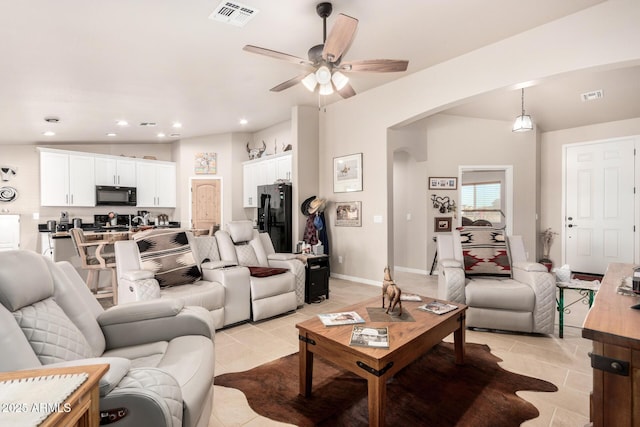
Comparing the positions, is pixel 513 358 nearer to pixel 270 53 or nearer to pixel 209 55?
pixel 270 53

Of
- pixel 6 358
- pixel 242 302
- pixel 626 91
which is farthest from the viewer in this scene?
pixel 626 91

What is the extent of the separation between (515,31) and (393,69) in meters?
1.45

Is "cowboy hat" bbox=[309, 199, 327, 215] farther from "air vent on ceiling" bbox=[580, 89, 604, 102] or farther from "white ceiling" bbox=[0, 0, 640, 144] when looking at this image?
"air vent on ceiling" bbox=[580, 89, 604, 102]

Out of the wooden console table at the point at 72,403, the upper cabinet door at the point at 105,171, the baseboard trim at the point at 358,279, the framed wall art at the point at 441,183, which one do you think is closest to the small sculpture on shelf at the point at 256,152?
the upper cabinet door at the point at 105,171

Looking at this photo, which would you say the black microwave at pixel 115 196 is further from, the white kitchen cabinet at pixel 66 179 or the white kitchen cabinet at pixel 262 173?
the white kitchen cabinet at pixel 262 173

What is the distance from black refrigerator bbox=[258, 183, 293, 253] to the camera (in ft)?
18.1

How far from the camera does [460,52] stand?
12.1 ft

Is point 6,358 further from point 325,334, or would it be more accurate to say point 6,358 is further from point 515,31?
point 515,31

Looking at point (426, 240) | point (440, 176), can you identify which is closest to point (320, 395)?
point (426, 240)

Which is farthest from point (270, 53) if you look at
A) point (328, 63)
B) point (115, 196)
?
point (115, 196)

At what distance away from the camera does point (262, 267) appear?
363cm

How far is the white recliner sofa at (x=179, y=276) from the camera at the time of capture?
2680mm

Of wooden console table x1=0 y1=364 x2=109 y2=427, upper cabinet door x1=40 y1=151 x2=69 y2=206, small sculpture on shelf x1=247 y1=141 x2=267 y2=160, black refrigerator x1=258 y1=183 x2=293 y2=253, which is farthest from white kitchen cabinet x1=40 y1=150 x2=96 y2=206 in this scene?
wooden console table x1=0 y1=364 x2=109 y2=427

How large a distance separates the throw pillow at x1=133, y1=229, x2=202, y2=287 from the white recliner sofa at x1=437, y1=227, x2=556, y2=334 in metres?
2.49
